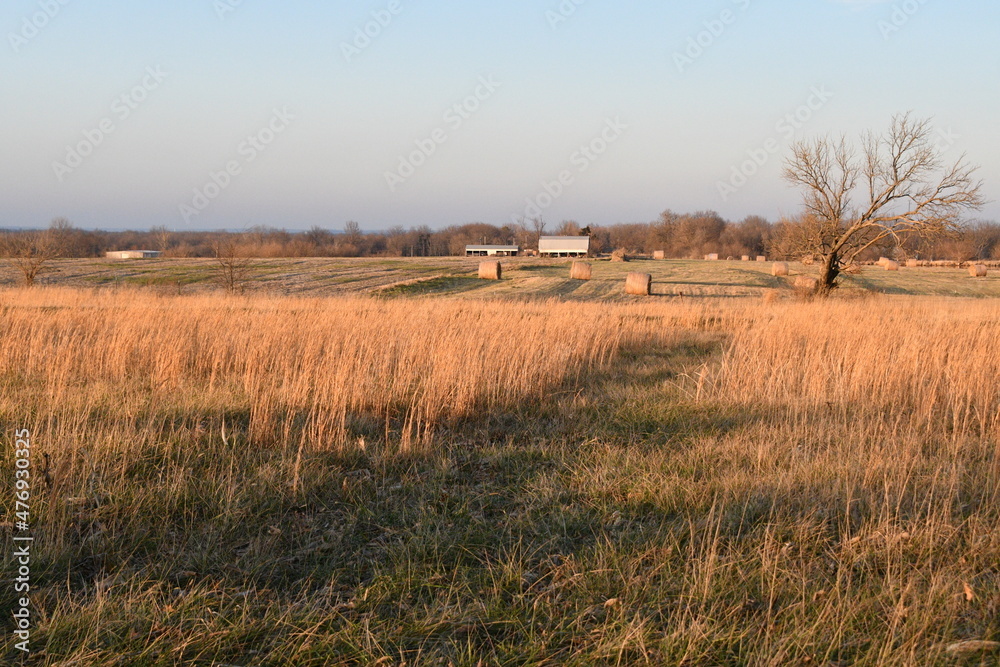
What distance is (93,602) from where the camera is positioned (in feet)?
9.25

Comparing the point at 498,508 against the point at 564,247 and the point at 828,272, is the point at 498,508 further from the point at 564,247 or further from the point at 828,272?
the point at 564,247

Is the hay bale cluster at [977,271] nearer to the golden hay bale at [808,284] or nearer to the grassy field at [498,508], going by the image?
the golden hay bale at [808,284]

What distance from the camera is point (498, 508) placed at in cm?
404

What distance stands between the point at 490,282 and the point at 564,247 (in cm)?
4521

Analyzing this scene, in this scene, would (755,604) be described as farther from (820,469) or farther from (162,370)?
(162,370)

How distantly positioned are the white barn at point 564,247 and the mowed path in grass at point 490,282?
106ft

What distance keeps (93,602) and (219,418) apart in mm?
2903

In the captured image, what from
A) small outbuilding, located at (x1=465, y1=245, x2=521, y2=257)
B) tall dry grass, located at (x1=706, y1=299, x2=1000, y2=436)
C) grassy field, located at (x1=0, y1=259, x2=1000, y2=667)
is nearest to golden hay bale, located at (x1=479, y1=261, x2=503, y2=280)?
tall dry grass, located at (x1=706, y1=299, x2=1000, y2=436)

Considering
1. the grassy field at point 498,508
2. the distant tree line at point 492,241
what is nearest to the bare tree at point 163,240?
the distant tree line at point 492,241

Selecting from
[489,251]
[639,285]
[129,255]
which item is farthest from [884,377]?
[489,251]

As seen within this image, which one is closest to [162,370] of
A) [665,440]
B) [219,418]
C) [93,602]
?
[219,418]

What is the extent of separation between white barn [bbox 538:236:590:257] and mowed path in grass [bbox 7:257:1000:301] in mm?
32209

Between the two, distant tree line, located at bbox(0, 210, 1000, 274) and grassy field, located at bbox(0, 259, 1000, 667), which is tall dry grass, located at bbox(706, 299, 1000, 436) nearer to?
grassy field, located at bbox(0, 259, 1000, 667)

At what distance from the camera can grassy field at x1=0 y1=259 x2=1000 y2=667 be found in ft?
8.98
